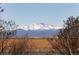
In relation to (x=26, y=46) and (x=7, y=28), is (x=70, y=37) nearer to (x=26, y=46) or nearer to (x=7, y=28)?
(x=26, y=46)

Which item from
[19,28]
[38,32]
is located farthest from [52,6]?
[19,28]

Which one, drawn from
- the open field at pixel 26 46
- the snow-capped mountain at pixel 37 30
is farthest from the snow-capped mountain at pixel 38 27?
the open field at pixel 26 46

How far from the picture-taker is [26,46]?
146 centimetres

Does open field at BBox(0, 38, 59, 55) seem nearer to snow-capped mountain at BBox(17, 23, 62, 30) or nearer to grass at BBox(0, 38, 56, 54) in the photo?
grass at BBox(0, 38, 56, 54)

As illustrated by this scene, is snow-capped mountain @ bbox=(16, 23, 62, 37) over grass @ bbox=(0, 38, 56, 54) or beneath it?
over

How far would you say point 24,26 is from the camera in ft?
4.81

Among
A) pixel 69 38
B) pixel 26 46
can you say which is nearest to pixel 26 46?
pixel 26 46

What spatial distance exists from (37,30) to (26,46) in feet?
0.67

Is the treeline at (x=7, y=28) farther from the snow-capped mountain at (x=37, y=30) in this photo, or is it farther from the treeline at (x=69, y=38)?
the treeline at (x=69, y=38)

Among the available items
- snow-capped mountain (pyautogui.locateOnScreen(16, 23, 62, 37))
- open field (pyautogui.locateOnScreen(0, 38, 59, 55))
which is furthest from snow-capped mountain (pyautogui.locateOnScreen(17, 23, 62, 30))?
open field (pyautogui.locateOnScreen(0, 38, 59, 55))

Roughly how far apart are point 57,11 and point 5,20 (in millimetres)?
551

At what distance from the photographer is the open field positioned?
1449mm

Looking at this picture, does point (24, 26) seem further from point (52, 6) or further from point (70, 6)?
point (70, 6)

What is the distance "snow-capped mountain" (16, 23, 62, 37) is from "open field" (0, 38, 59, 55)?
0.17 feet
